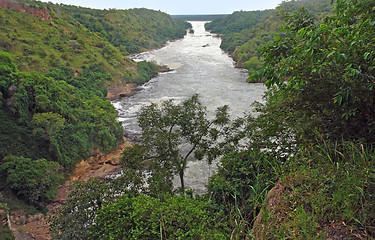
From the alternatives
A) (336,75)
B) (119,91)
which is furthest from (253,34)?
(336,75)

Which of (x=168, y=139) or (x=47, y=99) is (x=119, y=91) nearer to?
(x=47, y=99)

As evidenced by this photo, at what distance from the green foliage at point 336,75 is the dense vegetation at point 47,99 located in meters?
15.1

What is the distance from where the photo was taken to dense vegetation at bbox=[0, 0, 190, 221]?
1566 cm

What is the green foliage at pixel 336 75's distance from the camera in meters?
4.07

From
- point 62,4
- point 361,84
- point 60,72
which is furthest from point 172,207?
point 62,4

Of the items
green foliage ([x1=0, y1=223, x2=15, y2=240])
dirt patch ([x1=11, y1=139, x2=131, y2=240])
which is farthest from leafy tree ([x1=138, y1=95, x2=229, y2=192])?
green foliage ([x1=0, y1=223, x2=15, y2=240])

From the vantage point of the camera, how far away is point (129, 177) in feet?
32.8

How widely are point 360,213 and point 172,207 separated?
448 cm

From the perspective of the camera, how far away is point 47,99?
65.0 ft

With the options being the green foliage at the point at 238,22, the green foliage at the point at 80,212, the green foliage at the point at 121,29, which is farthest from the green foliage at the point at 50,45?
the green foliage at the point at 238,22

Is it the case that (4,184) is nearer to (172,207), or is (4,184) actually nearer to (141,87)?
(172,207)

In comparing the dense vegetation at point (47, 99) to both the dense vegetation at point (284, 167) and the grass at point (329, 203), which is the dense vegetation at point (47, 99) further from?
the grass at point (329, 203)

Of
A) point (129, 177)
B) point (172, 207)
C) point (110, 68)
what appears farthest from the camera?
point (110, 68)

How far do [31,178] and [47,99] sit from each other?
7104 millimetres
